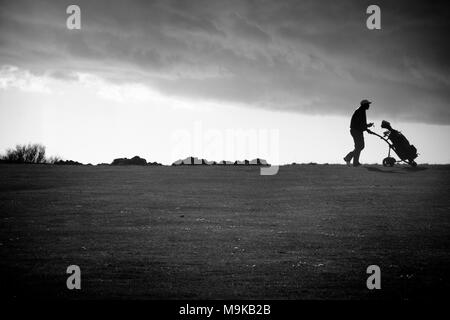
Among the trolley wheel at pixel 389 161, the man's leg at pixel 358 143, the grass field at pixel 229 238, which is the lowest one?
the grass field at pixel 229 238

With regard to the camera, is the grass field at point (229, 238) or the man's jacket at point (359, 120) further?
the man's jacket at point (359, 120)

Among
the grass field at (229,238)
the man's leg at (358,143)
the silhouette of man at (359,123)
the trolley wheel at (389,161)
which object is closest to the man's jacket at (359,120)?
the silhouette of man at (359,123)

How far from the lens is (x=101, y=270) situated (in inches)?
543

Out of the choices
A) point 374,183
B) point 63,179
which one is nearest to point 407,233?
point 374,183

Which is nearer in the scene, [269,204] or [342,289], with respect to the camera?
[342,289]

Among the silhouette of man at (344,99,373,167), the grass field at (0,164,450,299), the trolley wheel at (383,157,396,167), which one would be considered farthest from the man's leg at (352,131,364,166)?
the grass field at (0,164,450,299)

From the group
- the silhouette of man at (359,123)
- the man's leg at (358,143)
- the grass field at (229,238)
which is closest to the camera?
the grass field at (229,238)

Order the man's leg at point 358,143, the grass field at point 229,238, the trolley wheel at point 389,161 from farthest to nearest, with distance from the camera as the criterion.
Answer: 1. the trolley wheel at point 389,161
2. the man's leg at point 358,143
3. the grass field at point 229,238

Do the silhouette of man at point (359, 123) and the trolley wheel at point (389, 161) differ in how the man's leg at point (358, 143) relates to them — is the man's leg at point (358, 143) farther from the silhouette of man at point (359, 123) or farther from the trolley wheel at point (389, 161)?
the trolley wheel at point (389, 161)

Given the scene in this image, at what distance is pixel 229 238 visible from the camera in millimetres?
17875

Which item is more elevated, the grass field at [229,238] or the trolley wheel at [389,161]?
the trolley wheel at [389,161]

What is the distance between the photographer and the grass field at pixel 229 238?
12375 mm
